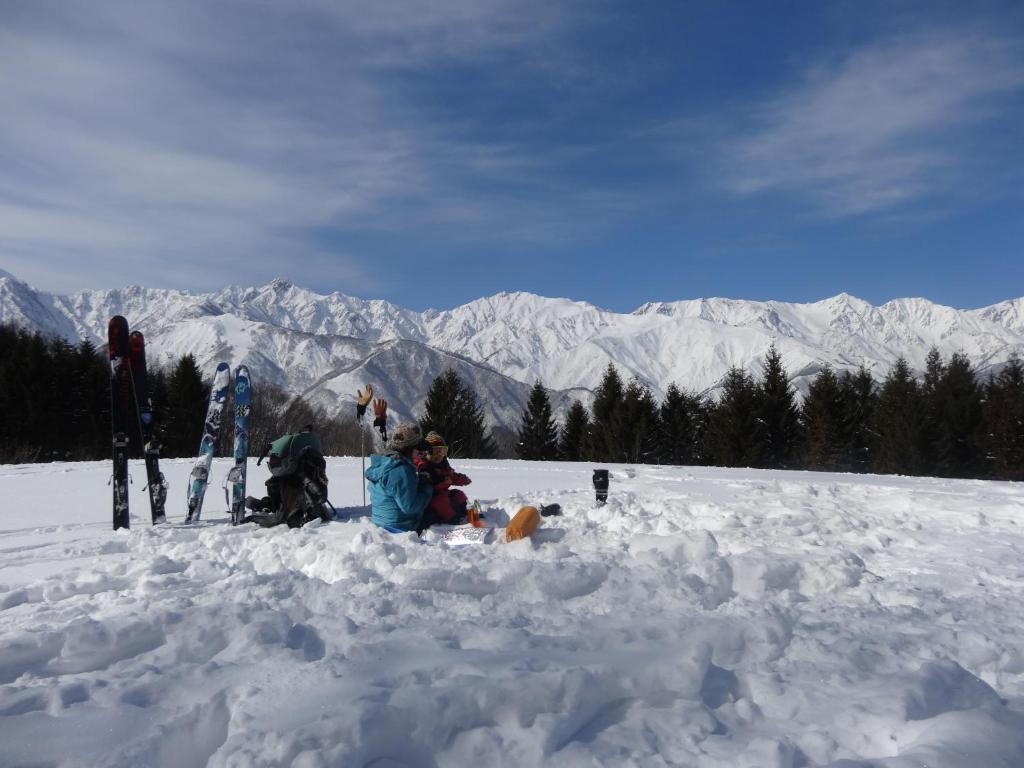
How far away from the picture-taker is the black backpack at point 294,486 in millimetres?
7883

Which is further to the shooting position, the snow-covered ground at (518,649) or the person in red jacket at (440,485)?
the person in red jacket at (440,485)

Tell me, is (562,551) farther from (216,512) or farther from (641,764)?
(216,512)

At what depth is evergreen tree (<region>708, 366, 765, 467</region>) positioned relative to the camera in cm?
3556

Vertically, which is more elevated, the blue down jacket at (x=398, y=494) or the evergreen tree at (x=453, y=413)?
the evergreen tree at (x=453, y=413)

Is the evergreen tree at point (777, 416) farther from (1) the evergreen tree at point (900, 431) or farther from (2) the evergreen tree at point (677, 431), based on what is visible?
(2) the evergreen tree at point (677, 431)

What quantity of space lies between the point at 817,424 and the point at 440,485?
3277 centimetres

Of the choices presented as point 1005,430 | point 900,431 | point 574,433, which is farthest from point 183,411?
point 1005,430

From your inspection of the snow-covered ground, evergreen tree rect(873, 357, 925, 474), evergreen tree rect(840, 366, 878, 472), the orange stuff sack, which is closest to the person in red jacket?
the snow-covered ground

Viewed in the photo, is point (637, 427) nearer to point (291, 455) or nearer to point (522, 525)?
point (291, 455)

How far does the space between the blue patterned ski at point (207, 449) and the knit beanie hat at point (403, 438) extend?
2856mm

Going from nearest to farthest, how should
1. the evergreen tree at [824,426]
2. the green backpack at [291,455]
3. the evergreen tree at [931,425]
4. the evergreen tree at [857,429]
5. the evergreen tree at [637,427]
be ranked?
the green backpack at [291,455] < the evergreen tree at [931,425] < the evergreen tree at [824,426] < the evergreen tree at [857,429] < the evergreen tree at [637,427]

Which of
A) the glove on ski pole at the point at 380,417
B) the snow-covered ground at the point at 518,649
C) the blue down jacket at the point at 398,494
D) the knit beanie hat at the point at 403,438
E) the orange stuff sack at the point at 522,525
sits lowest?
the snow-covered ground at the point at 518,649

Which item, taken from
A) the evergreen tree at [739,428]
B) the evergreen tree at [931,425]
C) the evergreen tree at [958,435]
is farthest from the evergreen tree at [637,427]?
the evergreen tree at [958,435]

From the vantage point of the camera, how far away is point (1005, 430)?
31406 millimetres
